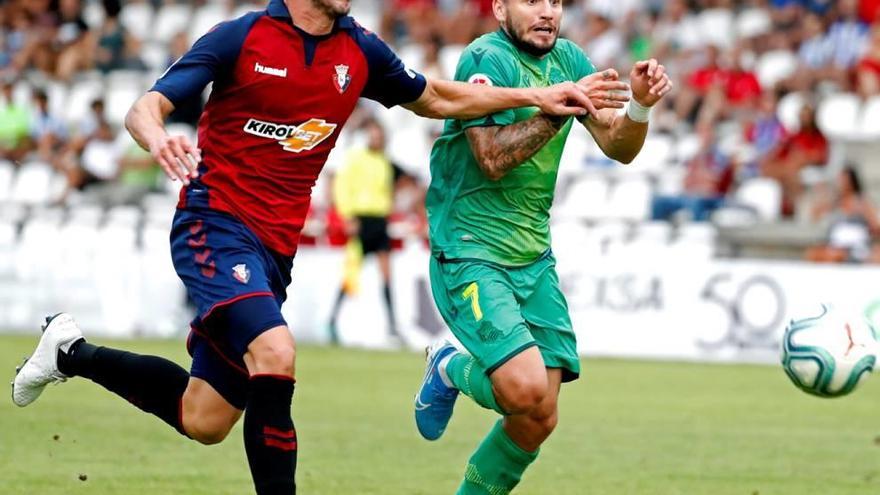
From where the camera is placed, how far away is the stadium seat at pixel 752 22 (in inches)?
925

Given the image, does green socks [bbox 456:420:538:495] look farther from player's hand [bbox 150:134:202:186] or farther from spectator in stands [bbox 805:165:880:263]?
spectator in stands [bbox 805:165:880:263]

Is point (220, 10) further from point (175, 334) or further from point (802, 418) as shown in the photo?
point (802, 418)

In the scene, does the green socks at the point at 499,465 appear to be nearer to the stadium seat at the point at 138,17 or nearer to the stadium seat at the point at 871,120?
the stadium seat at the point at 871,120

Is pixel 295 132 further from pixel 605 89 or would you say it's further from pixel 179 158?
pixel 605 89

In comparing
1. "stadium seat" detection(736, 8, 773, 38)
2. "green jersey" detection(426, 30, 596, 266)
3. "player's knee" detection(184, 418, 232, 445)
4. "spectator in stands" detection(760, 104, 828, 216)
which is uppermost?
"green jersey" detection(426, 30, 596, 266)

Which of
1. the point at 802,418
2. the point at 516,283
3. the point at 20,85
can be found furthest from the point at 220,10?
the point at 516,283

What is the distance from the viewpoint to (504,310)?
7699 mm

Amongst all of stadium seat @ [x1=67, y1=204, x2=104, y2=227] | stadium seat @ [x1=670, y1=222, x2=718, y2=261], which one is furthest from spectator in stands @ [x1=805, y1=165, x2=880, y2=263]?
stadium seat @ [x1=67, y1=204, x2=104, y2=227]

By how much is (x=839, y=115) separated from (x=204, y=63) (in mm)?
15293

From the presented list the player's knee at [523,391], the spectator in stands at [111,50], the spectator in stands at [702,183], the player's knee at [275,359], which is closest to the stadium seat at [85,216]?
the spectator in stands at [111,50]

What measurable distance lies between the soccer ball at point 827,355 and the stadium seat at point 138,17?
21.7 meters

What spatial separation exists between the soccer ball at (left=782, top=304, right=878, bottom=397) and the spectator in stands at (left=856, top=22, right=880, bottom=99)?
42.6ft

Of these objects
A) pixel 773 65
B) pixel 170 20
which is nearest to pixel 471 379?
pixel 773 65

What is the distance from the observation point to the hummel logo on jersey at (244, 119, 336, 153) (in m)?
7.44
